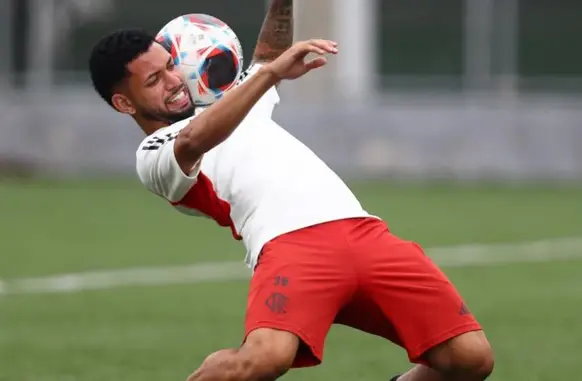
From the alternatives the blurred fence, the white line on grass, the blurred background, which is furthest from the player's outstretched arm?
the blurred fence

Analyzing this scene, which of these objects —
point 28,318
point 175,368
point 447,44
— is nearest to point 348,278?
point 175,368

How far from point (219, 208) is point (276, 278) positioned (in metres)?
0.53

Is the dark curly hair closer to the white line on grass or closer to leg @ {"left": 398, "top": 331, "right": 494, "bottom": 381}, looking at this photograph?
leg @ {"left": 398, "top": 331, "right": 494, "bottom": 381}

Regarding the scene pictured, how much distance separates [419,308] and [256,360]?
31.8 inches

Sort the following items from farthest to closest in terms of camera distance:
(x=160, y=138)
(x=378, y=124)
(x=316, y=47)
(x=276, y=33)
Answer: (x=378, y=124), (x=276, y=33), (x=160, y=138), (x=316, y=47)

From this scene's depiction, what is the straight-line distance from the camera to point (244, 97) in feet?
20.7

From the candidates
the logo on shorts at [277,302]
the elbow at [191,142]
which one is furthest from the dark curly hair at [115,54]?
the logo on shorts at [277,302]

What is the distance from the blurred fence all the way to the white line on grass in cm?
809

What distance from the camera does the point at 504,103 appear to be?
26.2 m

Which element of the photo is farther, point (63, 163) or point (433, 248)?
point (63, 163)

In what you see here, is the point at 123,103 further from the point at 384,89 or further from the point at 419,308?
the point at 384,89

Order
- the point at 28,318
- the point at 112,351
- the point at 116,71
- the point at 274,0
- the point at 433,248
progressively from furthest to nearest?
the point at 433,248 < the point at 28,318 < the point at 112,351 < the point at 274,0 < the point at 116,71

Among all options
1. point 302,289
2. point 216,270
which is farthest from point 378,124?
point 302,289

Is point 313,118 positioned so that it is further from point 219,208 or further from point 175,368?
point 219,208
